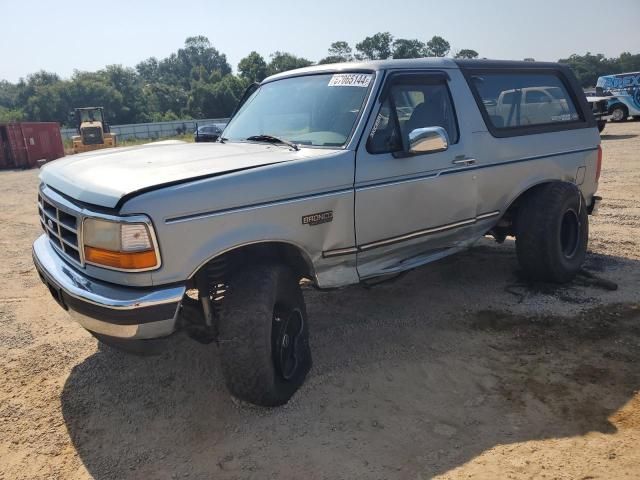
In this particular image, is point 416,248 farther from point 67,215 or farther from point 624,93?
point 624,93

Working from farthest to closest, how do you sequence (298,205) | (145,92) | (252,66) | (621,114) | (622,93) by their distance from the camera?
(145,92) < (252,66) < (621,114) < (622,93) < (298,205)

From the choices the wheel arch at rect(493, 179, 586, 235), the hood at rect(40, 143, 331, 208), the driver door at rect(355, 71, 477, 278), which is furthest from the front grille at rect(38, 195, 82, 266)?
the wheel arch at rect(493, 179, 586, 235)

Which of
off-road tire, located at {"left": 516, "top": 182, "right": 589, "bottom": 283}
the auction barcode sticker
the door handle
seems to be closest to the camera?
the auction barcode sticker

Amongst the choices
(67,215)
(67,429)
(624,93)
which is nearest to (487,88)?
(67,215)

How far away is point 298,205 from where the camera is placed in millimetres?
3086

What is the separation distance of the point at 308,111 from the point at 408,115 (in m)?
0.74

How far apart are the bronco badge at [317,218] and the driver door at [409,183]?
0.76ft

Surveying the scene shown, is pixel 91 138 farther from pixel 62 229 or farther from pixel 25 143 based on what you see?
pixel 62 229

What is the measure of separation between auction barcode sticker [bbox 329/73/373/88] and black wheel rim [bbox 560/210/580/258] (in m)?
2.47

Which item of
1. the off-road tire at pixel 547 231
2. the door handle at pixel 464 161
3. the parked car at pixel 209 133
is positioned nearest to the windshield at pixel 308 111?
the parked car at pixel 209 133

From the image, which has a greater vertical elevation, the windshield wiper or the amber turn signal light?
the windshield wiper

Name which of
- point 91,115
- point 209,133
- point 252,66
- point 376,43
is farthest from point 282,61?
point 209,133

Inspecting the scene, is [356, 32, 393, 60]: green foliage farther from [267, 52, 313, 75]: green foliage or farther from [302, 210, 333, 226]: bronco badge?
[302, 210, 333, 226]: bronco badge

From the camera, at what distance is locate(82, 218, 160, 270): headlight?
8.50 ft
